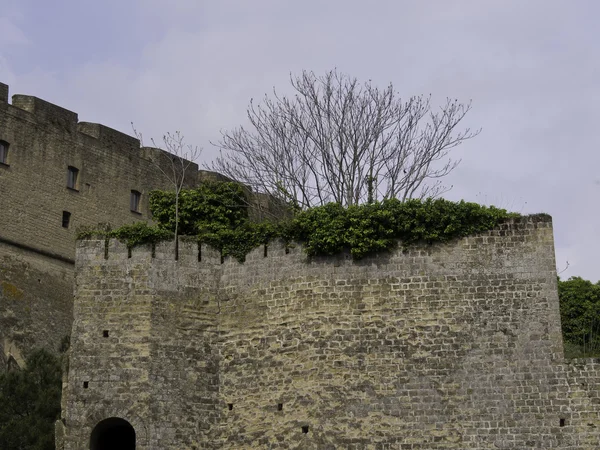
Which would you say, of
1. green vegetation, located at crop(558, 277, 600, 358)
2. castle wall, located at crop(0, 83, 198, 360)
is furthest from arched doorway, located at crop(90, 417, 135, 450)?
castle wall, located at crop(0, 83, 198, 360)

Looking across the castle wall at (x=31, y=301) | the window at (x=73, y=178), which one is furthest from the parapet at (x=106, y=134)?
the castle wall at (x=31, y=301)

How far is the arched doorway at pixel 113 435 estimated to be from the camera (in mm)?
23953

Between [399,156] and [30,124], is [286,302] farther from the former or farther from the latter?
[30,124]

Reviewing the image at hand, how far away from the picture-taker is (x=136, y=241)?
25016mm

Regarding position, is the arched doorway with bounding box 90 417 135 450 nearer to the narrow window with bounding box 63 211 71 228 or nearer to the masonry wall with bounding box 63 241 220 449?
the masonry wall with bounding box 63 241 220 449

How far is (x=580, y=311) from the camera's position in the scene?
29734 millimetres

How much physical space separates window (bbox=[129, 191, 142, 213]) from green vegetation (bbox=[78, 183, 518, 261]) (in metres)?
17.4

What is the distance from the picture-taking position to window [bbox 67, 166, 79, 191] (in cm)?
4143

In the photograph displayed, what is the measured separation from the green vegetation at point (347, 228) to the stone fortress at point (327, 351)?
0.72ft

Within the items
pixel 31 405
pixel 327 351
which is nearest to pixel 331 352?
pixel 327 351

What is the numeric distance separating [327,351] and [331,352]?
83 millimetres

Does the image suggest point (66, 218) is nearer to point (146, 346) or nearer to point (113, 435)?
point (113, 435)

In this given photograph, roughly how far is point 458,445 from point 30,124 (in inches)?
862

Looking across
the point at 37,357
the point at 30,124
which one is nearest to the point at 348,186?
the point at 37,357
